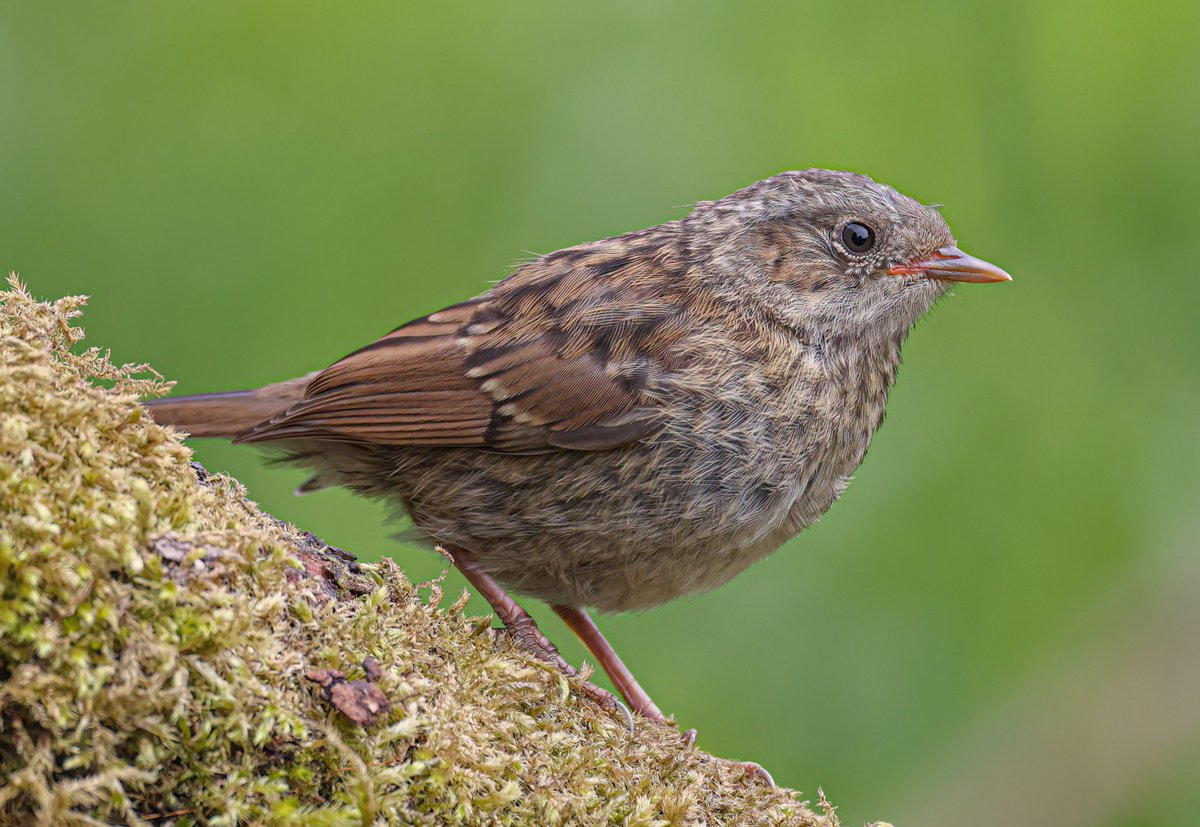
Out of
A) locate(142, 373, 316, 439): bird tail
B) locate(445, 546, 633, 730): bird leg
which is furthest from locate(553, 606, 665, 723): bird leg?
locate(142, 373, 316, 439): bird tail

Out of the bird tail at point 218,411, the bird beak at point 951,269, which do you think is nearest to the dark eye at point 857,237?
the bird beak at point 951,269

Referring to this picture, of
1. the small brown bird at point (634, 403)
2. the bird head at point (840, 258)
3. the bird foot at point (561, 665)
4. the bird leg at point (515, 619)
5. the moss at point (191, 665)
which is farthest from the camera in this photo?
the bird head at point (840, 258)

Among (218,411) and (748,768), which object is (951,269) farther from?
(218,411)

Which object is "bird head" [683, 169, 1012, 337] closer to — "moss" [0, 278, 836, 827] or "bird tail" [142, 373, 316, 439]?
"bird tail" [142, 373, 316, 439]

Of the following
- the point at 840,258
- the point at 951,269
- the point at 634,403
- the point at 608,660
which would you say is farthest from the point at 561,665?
the point at 951,269

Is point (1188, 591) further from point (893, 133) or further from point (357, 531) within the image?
point (357, 531)

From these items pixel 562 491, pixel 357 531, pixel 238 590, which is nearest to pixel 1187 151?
pixel 562 491

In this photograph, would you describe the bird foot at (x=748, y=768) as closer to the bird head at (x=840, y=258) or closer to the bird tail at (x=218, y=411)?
the bird head at (x=840, y=258)
